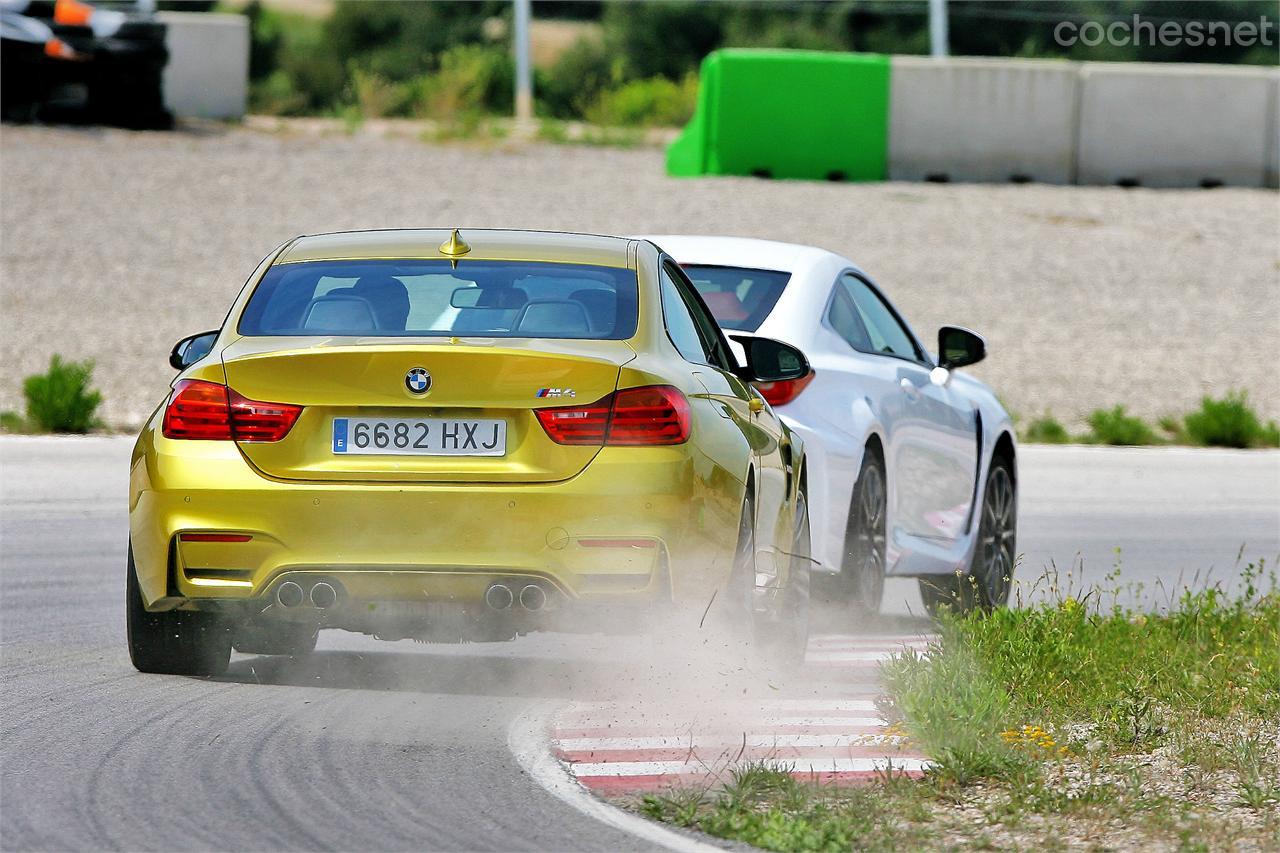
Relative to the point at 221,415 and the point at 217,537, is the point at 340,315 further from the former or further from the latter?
the point at 217,537

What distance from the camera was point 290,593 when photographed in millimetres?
7160

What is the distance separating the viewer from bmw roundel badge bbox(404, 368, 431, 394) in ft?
23.1

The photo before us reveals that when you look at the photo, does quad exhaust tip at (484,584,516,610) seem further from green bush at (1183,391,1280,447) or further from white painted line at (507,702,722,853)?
Result: green bush at (1183,391,1280,447)

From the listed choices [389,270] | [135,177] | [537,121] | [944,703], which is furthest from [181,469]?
[537,121]

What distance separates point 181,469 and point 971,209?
24.7m

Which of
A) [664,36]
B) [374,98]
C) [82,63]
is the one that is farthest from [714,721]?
[664,36]

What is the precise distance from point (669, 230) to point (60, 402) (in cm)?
1034

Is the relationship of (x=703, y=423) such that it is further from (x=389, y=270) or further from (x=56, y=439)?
(x=56, y=439)

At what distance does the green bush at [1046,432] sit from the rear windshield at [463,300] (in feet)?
47.2

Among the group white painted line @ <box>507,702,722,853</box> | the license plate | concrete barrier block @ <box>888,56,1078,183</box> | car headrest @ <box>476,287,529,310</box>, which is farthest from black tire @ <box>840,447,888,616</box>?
concrete barrier block @ <box>888,56,1078,183</box>

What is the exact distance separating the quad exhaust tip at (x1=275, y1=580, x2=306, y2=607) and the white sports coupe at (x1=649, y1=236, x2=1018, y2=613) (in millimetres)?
2388

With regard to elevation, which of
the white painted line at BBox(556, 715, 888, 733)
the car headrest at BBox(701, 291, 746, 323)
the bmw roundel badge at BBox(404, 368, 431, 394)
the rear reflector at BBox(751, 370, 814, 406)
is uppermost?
the bmw roundel badge at BBox(404, 368, 431, 394)

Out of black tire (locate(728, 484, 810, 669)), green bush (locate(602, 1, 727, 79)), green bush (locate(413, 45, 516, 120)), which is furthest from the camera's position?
green bush (locate(602, 1, 727, 79))

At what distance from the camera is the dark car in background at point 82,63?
1117 inches
